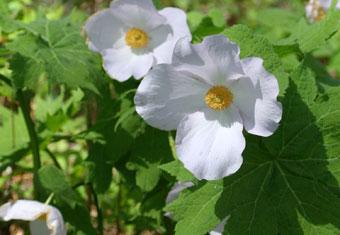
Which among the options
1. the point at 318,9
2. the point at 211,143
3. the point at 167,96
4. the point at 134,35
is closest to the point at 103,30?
the point at 134,35

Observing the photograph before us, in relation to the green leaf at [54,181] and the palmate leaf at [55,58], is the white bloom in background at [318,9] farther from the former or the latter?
the green leaf at [54,181]

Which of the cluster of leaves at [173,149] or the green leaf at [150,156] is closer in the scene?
the cluster of leaves at [173,149]

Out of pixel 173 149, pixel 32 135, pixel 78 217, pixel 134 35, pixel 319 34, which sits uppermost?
pixel 319 34

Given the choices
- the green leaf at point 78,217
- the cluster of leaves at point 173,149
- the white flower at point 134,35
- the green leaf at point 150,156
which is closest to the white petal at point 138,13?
the white flower at point 134,35

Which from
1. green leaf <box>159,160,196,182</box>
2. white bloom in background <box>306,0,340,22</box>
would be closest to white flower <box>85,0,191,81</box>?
green leaf <box>159,160,196,182</box>

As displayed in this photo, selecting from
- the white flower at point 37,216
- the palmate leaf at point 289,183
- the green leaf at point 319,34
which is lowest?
the white flower at point 37,216

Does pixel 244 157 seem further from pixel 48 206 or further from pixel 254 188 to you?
pixel 48 206

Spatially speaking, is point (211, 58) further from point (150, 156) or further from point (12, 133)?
point (12, 133)
